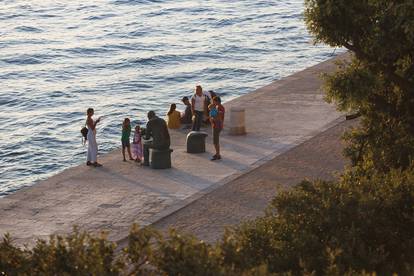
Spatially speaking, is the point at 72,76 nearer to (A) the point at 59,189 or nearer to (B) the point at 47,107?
(B) the point at 47,107

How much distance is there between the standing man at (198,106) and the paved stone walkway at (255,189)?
3.10 metres

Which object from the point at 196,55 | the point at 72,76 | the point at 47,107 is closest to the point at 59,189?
the point at 47,107

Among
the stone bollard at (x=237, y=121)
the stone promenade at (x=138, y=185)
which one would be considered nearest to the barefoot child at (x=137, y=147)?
the stone promenade at (x=138, y=185)

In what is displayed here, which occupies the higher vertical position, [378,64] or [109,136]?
[378,64]

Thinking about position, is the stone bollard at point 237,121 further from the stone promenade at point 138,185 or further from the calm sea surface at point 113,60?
the calm sea surface at point 113,60

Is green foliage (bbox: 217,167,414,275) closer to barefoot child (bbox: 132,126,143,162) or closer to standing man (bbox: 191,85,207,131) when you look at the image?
barefoot child (bbox: 132,126,143,162)

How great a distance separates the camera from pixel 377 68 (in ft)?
59.0

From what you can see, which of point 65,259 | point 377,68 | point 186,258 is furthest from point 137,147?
point 186,258

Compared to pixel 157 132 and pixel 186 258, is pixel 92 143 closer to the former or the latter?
pixel 157 132

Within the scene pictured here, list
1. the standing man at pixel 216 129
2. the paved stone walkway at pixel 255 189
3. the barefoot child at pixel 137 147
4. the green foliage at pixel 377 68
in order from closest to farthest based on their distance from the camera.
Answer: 1. the green foliage at pixel 377 68
2. the paved stone walkway at pixel 255 189
3. the standing man at pixel 216 129
4. the barefoot child at pixel 137 147

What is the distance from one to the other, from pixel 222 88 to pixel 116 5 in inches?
1278

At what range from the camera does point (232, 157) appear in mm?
25797

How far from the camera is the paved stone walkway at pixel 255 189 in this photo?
2011cm

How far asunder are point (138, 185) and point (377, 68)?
7.18m
